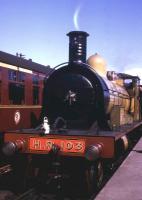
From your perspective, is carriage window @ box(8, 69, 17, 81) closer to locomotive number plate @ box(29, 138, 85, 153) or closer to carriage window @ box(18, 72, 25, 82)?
carriage window @ box(18, 72, 25, 82)

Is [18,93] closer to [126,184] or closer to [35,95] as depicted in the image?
[35,95]

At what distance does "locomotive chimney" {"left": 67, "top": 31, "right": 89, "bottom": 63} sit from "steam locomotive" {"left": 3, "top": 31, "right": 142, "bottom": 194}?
11.1ft

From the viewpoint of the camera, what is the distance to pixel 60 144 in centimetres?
748

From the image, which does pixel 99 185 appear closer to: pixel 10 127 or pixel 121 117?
pixel 121 117

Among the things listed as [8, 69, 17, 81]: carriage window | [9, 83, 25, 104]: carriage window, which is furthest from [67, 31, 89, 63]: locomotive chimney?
[8, 69, 17, 81]: carriage window

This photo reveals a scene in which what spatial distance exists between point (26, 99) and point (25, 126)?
0.90 metres

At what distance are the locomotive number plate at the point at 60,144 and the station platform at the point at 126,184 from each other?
3.15 feet

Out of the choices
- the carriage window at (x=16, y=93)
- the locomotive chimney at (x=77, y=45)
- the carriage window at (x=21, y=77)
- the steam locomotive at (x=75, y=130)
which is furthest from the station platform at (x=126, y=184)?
the locomotive chimney at (x=77, y=45)

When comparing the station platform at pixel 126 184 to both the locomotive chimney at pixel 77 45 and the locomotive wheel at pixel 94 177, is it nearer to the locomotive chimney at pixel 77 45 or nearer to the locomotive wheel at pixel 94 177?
the locomotive wheel at pixel 94 177

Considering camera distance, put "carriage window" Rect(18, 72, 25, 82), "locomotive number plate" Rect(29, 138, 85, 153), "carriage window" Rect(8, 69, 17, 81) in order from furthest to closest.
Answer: "carriage window" Rect(18, 72, 25, 82) → "carriage window" Rect(8, 69, 17, 81) → "locomotive number plate" Rect(29, 138, 85, 153)

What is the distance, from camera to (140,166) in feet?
25.2

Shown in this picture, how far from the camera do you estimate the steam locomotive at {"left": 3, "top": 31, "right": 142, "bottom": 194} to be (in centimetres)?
737

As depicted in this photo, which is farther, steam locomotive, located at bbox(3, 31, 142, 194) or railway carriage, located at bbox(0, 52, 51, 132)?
railway carriage, located at bbox(0, 52, 51, 132)

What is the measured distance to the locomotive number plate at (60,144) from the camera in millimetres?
7367
